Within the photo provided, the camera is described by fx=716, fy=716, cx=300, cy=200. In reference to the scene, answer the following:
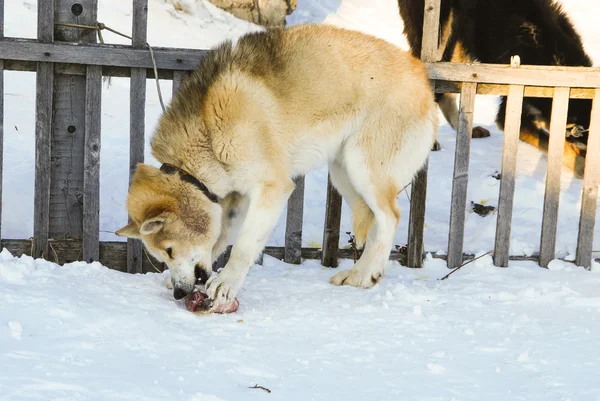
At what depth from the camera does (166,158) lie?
163 inches

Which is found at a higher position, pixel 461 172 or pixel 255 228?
pixel 461 172

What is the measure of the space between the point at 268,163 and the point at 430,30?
1510mm

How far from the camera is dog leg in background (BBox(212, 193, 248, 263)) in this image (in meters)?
4.46

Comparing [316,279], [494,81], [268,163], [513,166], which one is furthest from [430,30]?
[316,279]

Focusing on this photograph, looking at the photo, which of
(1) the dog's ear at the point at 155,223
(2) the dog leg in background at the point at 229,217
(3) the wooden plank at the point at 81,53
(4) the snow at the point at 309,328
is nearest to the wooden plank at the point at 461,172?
(4) the snow at the point at 309,328

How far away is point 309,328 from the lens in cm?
363

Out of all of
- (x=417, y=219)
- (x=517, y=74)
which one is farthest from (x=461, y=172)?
(x=517, y=74)

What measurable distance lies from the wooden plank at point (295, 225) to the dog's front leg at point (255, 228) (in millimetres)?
571

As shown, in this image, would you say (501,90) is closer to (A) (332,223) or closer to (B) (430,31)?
(B) (430,31)

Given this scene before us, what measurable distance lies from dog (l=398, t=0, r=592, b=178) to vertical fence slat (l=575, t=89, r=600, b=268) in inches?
43.7

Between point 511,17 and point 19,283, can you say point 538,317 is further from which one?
point 511,17

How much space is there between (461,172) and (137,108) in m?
2.17

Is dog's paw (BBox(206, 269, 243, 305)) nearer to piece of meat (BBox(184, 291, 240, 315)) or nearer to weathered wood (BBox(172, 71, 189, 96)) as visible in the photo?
piece of meat (BBox(184, 291, 240, 315))

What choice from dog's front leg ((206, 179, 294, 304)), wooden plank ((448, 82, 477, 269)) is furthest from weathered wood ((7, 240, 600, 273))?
wooden plank ((448, 82, 477, 269))
